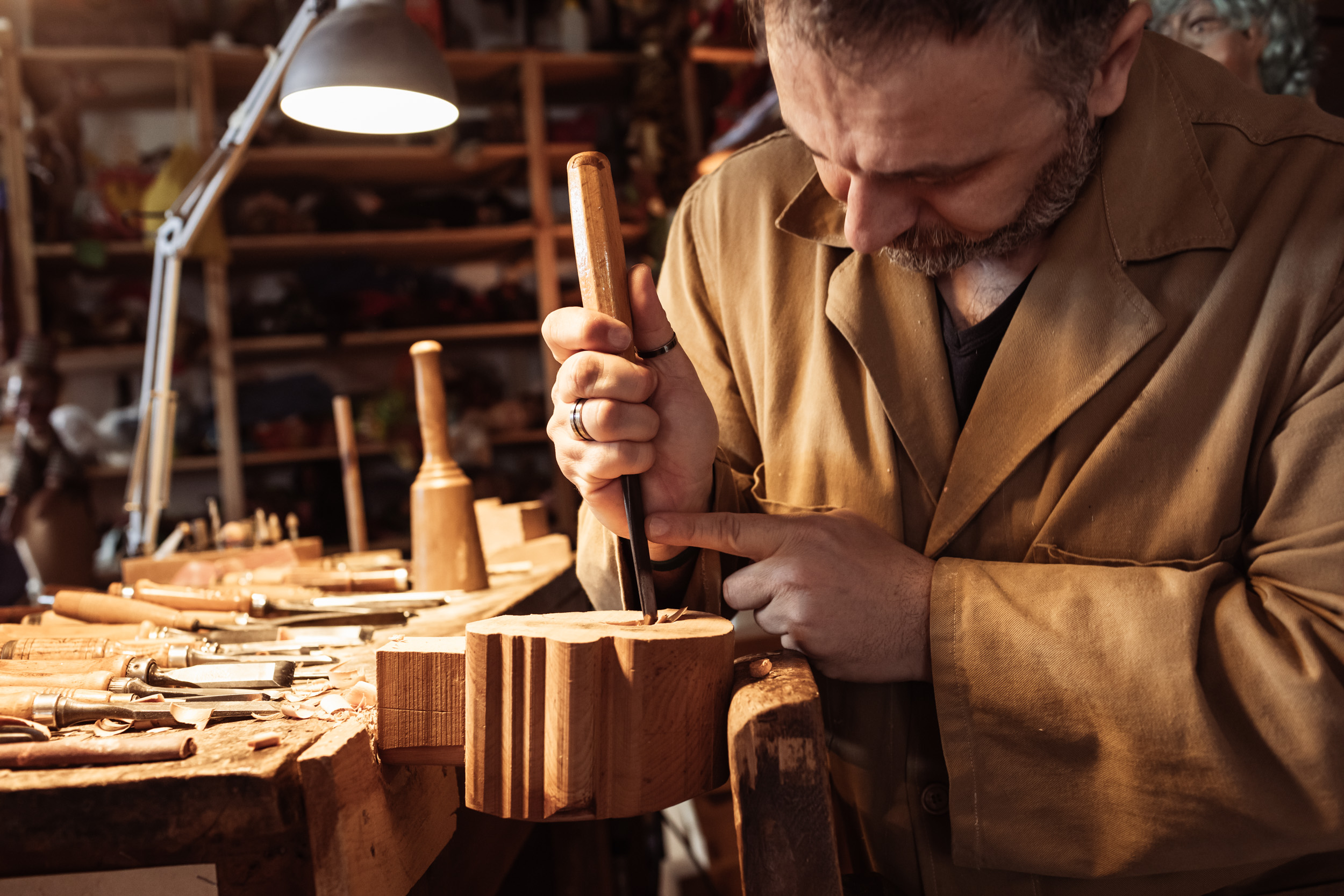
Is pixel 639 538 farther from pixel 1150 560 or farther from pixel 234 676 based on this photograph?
pixel 1150 560

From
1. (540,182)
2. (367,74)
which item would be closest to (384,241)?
(540,182)

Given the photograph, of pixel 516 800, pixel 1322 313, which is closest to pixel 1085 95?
pixel 1322 313

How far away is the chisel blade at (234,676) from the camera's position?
0.89 meters

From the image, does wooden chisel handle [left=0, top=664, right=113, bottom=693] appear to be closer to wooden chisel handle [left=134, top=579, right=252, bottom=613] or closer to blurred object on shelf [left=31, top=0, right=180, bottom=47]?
wooden chisel handle [left=134, top=579, right=252, bottom=613]

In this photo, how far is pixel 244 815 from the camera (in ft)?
2.18

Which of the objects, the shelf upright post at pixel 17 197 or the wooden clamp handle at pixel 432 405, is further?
the shelf upright post at pixel 17 197

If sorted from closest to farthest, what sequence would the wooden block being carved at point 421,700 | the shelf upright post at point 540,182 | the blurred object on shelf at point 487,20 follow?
the wooden block being carved at point 421,700 → the shelf upright post at point 540,182 → the blurred object on shelf at point 487,20

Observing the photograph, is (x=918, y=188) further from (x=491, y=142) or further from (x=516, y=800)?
(x=491, y=142)

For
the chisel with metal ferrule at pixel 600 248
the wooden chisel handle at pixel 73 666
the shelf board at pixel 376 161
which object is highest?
the shelf board at pixel 376 161

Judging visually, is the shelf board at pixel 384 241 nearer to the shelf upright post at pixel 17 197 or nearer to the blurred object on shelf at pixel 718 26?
the shelf upright post at pixel 17 197

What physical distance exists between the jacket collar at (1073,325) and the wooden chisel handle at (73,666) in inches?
33.7

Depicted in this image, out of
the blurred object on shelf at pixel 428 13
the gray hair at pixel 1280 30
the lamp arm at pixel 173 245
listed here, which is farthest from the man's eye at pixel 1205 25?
the blurred object on shelf at pixel 428 13

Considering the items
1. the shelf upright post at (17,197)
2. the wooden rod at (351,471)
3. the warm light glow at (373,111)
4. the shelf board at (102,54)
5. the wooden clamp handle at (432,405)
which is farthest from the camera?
the shelf board at (102,54)

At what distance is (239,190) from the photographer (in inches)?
190
